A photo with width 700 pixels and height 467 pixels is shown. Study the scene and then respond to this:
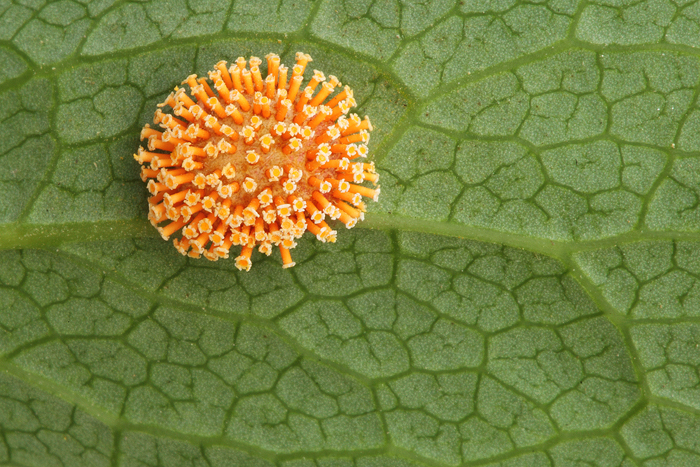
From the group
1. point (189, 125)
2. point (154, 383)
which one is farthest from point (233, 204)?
point (154, 383)

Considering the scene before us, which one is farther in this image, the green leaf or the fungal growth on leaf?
the green leaf

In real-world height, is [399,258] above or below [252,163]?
below

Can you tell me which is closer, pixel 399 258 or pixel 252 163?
pixel 252 163

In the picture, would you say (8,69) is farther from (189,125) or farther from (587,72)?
(587,72)
